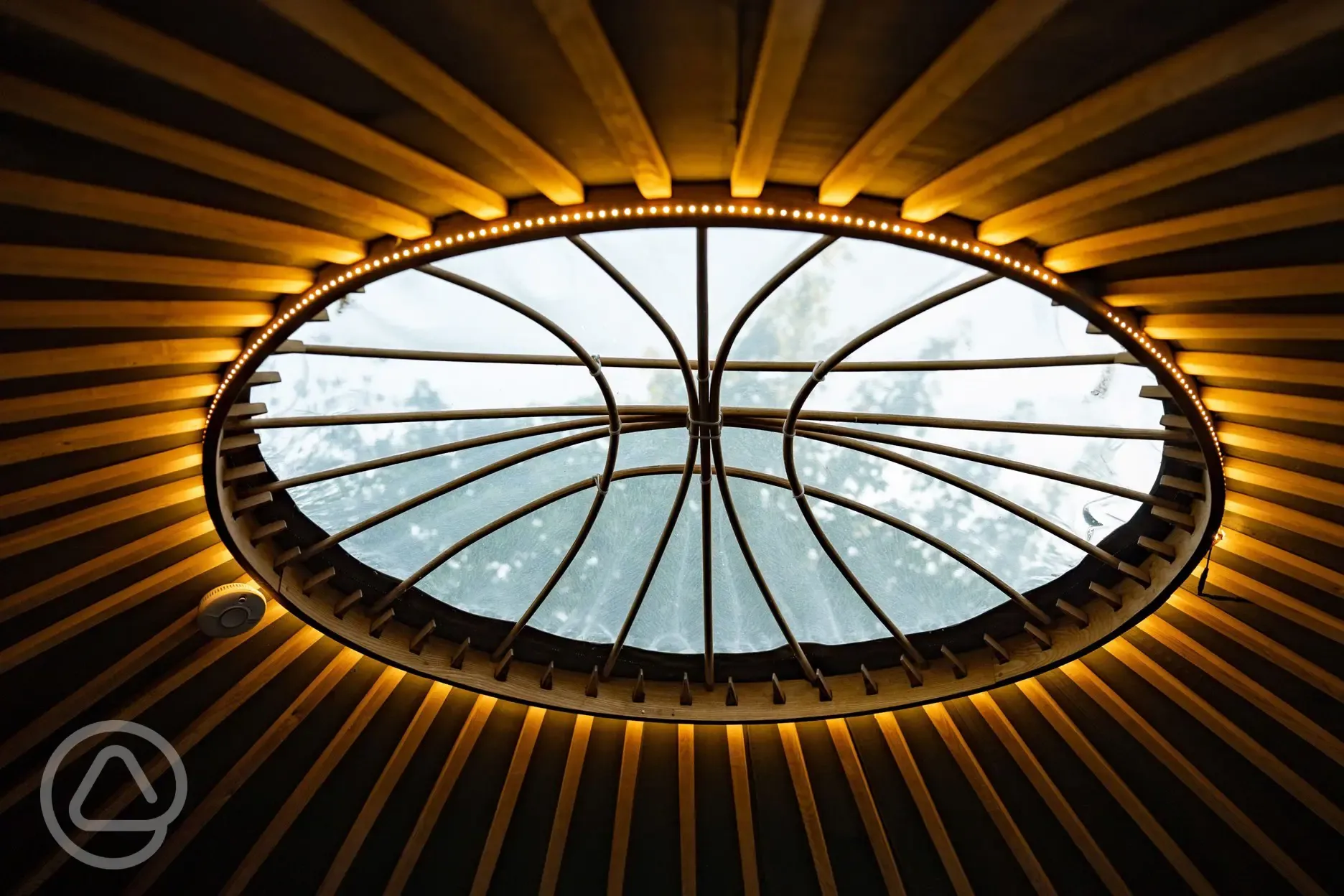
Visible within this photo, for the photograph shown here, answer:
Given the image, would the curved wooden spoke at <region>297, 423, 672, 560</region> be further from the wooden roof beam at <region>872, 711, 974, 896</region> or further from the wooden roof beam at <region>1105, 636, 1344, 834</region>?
the wooden roof beam at <region>1105, 636, 1344, 834</region>

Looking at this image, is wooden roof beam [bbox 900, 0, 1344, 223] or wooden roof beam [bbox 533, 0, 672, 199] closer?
wooden roof beam [bbox 900, 0, 1344, 223]

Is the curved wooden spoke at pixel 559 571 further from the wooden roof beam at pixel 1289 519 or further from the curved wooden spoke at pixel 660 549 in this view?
the wooden roof beam at pixel 1289 519

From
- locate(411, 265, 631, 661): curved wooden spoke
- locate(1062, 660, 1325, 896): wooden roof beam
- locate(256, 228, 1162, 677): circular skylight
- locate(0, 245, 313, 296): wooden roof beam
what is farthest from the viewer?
locate(1062, 660, 1325, 896): wooden roof beam

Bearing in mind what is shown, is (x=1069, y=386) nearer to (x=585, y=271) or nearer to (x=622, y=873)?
(x=585, y=271)

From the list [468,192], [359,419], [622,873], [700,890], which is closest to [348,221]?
[468,192]

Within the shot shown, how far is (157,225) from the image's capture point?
586 centimetres

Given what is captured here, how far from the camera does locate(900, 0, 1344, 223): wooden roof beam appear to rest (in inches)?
169

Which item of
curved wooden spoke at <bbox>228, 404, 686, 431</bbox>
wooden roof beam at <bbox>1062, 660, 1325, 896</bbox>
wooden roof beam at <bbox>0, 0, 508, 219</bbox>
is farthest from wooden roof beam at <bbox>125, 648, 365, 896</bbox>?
wooden roof beam at <bbox>1062, 660, 1325, 896</bbox>

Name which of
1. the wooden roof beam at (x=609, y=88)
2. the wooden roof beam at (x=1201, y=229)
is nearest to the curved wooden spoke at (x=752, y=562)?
the wooden roof beam at (x=609, y=88)

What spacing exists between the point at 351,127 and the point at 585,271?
434cm

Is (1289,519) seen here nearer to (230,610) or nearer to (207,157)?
(207,157)

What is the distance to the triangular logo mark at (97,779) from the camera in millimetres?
9586

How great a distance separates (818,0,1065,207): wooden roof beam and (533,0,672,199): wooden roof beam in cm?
116

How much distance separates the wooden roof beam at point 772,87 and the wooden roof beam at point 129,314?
156 inches
